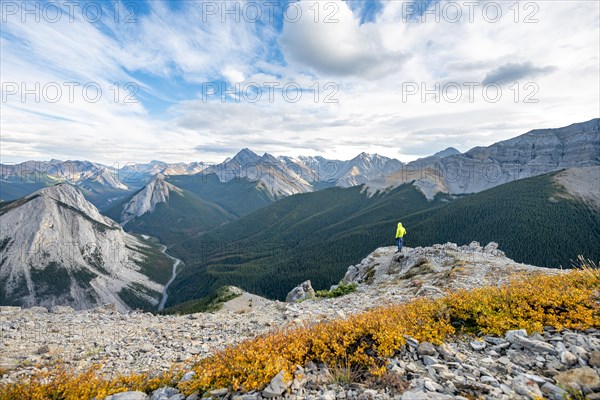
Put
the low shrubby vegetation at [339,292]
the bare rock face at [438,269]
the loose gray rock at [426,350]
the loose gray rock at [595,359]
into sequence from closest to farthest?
the loose gray rock at [595,359] < the loose gray rock at [426,350] < the bare rock face at [438,269] < the low shrubby vegetation at [339,292]

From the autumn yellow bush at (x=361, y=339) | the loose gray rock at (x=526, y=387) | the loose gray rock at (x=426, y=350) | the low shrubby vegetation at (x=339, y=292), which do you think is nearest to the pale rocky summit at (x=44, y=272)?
the low shrubby vegetation at (x=339, y=292)

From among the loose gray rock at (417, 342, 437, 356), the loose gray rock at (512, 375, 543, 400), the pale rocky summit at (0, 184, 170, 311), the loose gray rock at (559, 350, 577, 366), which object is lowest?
the pale rocky summit at (0, 184, 170, 311)

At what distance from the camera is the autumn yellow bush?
286 inches

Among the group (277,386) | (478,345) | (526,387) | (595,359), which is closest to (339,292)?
(478,345)

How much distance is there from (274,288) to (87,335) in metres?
160

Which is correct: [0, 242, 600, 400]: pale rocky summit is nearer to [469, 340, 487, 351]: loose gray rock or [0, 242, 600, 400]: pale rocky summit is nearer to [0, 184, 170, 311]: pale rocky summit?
[469, 340, 487, 351]: loose gray rock

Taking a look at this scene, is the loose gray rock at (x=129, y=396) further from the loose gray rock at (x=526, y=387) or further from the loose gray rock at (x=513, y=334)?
the loose gray rock at (x=513, y=334)

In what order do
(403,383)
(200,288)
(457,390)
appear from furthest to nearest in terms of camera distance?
(200,288) → (403,383) → (457,390)

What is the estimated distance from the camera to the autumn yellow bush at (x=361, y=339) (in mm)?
7266

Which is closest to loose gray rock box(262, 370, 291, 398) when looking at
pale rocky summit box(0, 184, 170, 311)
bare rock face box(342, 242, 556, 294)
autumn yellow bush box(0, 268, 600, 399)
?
autumn yellow bush box(0, 268, 600, 399)

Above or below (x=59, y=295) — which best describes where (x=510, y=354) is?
above

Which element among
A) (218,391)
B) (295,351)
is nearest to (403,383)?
(295,351)

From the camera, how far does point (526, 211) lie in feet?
602

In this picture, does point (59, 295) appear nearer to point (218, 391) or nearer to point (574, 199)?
point (218, 391)
